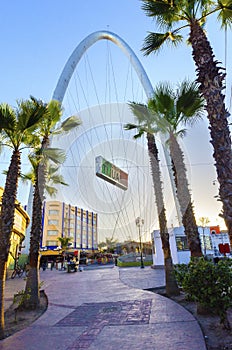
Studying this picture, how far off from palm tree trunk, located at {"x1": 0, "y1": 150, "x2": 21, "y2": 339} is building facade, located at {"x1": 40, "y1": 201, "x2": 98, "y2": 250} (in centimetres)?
5252

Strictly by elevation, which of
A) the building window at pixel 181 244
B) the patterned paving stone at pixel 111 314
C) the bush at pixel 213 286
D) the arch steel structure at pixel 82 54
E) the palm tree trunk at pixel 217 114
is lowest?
the patterned paving stone at pixel 111 314

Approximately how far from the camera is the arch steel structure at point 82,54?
24.9 metres

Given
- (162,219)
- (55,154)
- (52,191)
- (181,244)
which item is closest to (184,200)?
(162,219)

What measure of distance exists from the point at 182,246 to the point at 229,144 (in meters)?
18.2

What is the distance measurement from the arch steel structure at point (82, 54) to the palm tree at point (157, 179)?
44.1 feet

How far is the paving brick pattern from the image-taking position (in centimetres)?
492

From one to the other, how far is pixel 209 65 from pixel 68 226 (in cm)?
6698

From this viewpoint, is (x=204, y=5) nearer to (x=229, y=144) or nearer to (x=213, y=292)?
(x=229, y=144)

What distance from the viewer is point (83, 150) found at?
1638 centimetres

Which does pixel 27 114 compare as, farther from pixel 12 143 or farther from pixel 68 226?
pixel 68 226

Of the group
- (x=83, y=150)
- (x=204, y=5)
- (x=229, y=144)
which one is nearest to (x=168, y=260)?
(x=229, y=144)

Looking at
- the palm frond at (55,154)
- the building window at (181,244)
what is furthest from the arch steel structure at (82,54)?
the palm frond at (55,154)

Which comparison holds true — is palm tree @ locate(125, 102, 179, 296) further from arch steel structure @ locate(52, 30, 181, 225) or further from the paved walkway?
arch steel structure @ locate(52, 30, 181, 225)

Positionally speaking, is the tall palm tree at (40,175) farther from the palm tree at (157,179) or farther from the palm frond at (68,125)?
the palm tree at (157,179)
